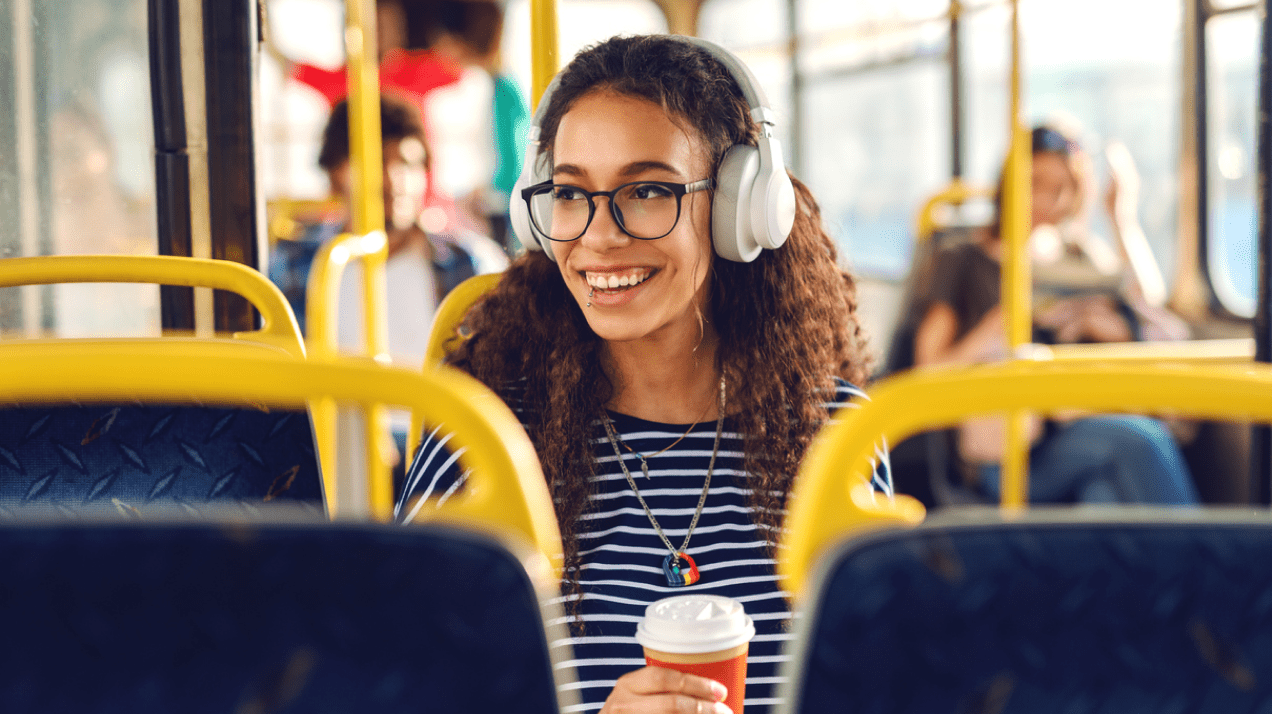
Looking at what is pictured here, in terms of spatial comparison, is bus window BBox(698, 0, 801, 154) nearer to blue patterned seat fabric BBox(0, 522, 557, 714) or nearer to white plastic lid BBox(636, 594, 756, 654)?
white plastic lid BBox(636, 594, 756, 654)

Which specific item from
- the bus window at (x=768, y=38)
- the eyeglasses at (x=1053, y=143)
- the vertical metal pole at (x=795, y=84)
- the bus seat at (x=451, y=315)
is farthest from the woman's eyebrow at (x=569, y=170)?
the bus window at (x=768, y=38)

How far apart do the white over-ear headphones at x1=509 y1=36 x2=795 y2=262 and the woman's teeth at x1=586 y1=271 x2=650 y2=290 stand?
0.10 m

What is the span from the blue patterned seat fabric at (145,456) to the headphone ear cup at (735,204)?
1.66 feet

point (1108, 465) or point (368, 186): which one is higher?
point (368, 186)

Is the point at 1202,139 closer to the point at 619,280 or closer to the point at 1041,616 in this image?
the point at 619,280

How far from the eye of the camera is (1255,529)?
1.71 ft

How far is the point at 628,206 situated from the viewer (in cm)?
116

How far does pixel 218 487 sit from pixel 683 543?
48cm

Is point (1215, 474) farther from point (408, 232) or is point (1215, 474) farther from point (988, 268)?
point (408, 232)

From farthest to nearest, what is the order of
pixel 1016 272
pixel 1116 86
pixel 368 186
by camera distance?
pixel 1116 86 < pixel 1016 272 < pixel 368 186

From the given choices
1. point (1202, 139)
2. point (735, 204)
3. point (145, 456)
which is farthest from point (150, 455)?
point (1202, 139)

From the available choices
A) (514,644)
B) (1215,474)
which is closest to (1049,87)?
(1215,474)

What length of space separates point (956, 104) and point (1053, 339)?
1.28m

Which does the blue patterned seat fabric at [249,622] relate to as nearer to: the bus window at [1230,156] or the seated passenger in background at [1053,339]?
the seated passenger in background at [1053,339]
